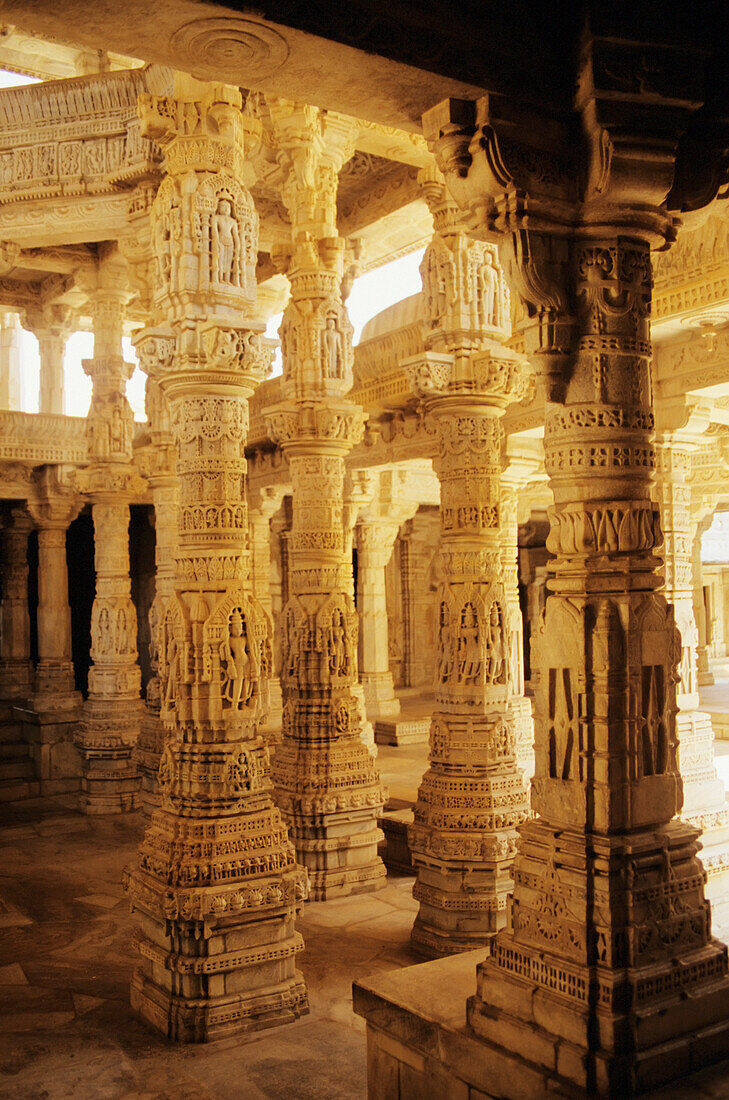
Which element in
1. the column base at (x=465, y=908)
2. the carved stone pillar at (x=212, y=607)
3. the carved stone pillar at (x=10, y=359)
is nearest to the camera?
the carved stone pillar at (x=212, y=607)

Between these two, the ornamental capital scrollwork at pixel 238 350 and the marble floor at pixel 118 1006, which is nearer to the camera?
the marble floor at pixel 118 1006

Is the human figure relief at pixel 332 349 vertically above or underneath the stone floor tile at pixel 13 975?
above

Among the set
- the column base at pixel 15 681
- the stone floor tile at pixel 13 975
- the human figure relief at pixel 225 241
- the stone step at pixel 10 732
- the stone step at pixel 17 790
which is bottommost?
the stone floor tile at pixel 13 975

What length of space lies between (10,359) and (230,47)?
1635cm

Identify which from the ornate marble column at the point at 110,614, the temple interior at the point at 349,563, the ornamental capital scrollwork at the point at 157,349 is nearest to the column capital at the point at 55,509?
the ornate marble column at the point at 110,614

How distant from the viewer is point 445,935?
6.80m

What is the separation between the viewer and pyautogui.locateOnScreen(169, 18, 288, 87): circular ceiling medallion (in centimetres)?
319

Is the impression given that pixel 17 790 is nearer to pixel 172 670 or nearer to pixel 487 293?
pixel 172 670

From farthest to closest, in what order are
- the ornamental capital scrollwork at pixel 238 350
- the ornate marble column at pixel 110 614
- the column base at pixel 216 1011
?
1. the ornate marble column at pixel 110 614
2. the ornamental capital scrollwork at pixel 238 350
3. the column base at pixel 216 1011

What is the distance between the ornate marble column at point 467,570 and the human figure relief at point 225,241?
4.82 feet

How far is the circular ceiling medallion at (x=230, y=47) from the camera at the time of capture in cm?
319

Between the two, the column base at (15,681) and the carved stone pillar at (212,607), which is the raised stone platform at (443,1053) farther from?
the column base at (15,681)

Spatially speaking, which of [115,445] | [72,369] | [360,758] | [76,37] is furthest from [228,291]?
[72,369]

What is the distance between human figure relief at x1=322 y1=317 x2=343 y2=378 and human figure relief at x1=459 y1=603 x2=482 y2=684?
2.72 m
